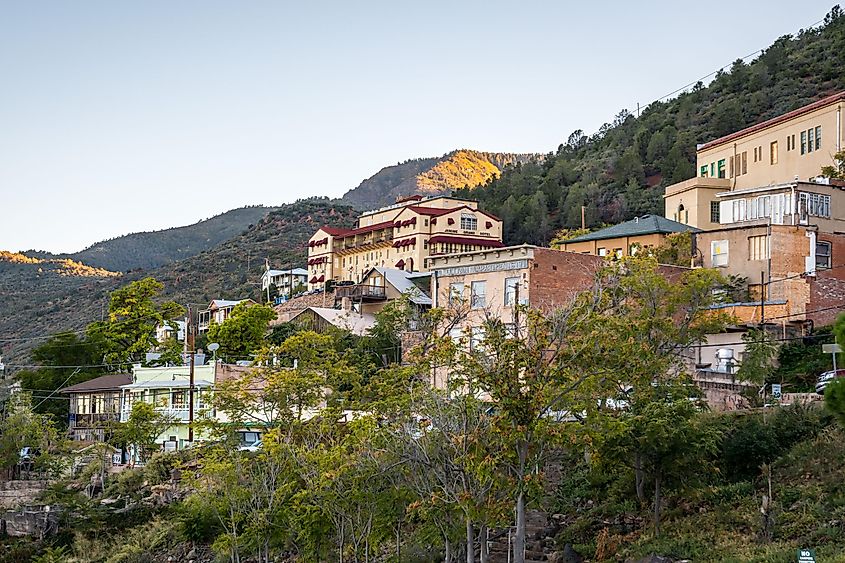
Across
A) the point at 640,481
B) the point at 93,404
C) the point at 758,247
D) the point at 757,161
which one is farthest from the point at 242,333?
the point at 640,481

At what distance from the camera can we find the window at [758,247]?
51.6 meters

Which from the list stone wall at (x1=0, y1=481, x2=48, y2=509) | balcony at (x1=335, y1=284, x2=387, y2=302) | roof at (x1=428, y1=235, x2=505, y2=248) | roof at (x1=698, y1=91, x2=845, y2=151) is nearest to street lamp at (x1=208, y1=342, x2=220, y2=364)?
stone wall at (x1=0, y1=481, x2=48, y2=509)

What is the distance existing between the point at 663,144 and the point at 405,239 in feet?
100

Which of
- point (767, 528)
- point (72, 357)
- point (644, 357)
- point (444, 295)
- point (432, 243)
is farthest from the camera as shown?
point (432, 243)

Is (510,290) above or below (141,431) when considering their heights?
above

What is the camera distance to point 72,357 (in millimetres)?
71312

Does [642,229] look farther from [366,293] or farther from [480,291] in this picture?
[366,293]

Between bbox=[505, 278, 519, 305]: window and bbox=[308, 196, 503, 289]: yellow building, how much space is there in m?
42.6

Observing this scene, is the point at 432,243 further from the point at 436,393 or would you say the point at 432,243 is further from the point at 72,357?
the point at 436,393

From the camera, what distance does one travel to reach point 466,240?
311 ft

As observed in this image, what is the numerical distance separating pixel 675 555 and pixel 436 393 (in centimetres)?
736

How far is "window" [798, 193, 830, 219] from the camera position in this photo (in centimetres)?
5300

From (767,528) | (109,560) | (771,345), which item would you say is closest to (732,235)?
(771,345)

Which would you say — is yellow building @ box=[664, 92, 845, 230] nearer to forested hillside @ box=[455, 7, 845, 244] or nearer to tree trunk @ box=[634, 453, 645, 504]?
forested hillside @ box=[455, 7, 845, 244]
